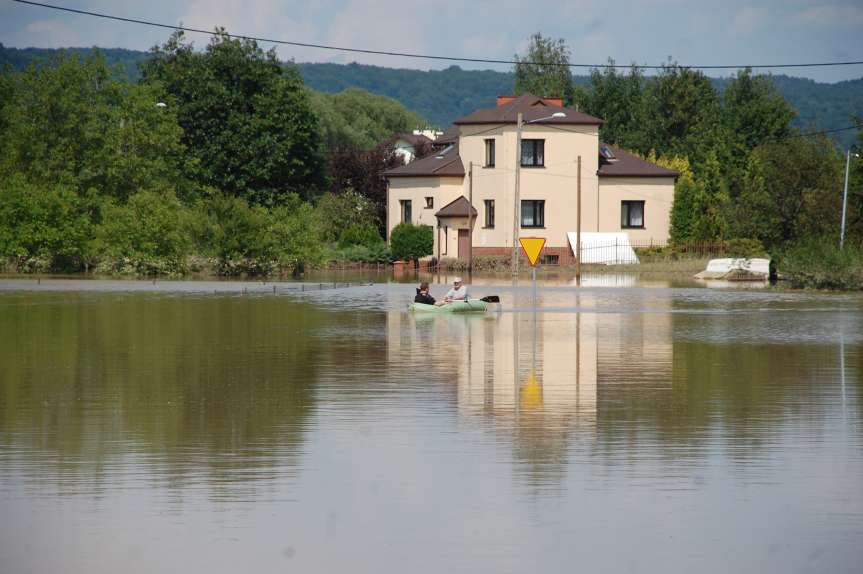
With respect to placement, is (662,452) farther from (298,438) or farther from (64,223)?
(64,223)

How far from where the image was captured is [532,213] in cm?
8312

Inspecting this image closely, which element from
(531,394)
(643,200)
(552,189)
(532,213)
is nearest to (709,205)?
(643,200)

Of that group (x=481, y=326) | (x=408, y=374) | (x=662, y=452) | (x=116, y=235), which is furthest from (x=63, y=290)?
(x=662, y=452)

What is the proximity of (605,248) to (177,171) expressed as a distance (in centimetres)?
2745

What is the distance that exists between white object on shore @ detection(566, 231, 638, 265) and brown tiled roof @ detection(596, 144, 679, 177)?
4.13 meters

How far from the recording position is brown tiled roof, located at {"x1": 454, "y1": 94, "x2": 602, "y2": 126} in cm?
8212

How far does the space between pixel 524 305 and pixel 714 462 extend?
28981 mm

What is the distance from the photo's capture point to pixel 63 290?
51938 millimetres

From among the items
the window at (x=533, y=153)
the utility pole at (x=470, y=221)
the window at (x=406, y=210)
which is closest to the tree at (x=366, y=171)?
the window at (x=406, y=210)

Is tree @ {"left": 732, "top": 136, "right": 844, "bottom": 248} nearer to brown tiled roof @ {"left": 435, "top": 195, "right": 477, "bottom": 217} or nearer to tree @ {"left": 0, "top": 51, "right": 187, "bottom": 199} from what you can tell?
brown tiled roof @ {"left": 435, "top": 195, "right": 477, "bottom": 217}

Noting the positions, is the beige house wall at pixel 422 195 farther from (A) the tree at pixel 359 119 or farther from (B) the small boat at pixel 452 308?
(A) the tree at pixel 359 119

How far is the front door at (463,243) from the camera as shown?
84387mm

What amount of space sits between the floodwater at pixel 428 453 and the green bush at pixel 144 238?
35346mm

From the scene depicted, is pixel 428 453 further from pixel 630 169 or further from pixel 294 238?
pixel 630 169
